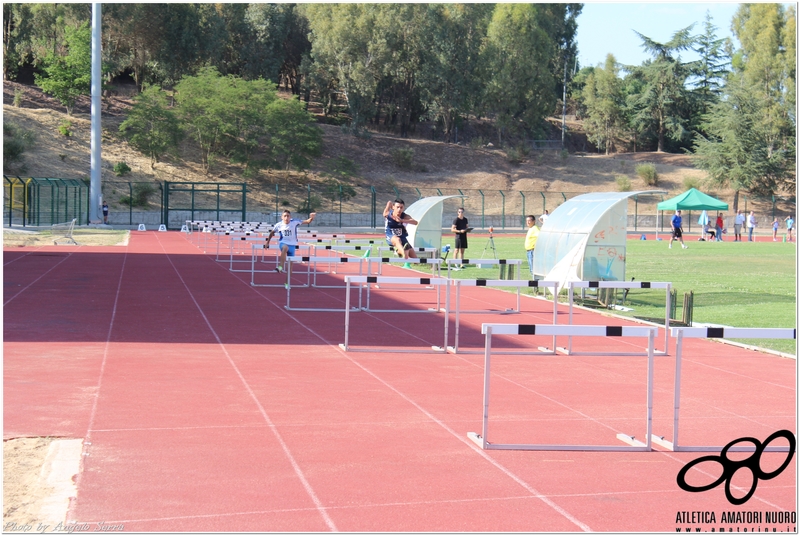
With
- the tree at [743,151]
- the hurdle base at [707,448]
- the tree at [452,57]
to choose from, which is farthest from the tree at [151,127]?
the hurdle base at [707,448]

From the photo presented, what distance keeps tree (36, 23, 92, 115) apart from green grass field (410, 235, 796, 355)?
42.1m

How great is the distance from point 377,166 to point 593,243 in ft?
195

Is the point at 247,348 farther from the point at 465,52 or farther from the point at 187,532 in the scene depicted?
the point at 465,52

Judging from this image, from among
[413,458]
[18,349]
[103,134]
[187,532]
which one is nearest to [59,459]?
[187,532]

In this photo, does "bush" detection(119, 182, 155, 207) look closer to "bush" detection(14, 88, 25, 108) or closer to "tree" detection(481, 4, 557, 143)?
"bush" detection(14, 88, 25, 108)

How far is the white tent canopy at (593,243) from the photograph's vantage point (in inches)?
692

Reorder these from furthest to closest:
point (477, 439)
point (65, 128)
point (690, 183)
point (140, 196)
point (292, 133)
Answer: point (690, 183) → point (292, 133) → point (65, 128) → point (140, 196) → point (477, 439)

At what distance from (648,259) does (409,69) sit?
52831 mm

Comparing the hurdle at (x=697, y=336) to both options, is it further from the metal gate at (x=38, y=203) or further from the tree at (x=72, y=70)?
the tree at (x=72, y=70)

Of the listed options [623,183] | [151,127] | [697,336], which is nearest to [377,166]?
[151,127]

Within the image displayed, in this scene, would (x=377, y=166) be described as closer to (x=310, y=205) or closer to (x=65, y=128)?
(x=310, y=205)

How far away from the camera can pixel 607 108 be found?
91125 millimetres

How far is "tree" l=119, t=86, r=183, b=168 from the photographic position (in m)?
64.0

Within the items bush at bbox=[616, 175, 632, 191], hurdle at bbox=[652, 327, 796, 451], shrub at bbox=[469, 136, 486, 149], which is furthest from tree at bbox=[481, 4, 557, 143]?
hurdle at bbox=[652, 327, 796, 451]
